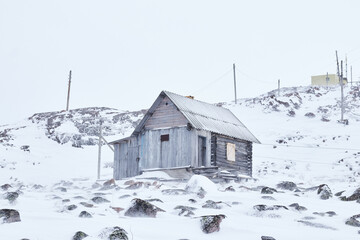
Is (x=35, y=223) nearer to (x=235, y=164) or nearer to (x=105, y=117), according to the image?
(x=235, y=164)

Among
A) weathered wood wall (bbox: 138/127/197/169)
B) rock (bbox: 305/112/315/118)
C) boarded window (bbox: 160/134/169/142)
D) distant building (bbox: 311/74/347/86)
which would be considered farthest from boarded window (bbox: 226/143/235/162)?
distant building (bbox: 311/74/347/86)

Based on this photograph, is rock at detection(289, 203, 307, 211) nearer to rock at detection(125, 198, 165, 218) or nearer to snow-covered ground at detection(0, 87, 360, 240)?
snow-covered ground at detection(0, 87, 360, 240)

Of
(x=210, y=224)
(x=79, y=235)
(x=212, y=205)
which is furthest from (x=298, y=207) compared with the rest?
(x=79, y=235)

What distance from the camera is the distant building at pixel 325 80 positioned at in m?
86.0

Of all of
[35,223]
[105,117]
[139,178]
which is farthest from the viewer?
[105,117]

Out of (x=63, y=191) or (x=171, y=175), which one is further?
(x=171, y=175)

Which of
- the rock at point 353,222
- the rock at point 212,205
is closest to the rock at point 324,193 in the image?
the rock at point 212,205

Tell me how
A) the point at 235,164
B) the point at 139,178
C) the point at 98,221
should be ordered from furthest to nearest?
the point at 235,164, the point at 139,178, the point at 98,221

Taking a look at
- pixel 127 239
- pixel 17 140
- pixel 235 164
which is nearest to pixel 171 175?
pixel 235 164

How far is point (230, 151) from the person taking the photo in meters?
28.0

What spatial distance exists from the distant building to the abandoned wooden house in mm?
60790

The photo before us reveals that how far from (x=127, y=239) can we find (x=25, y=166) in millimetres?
30912

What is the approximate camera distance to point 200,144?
85.7 ft

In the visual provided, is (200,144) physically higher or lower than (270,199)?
higher
